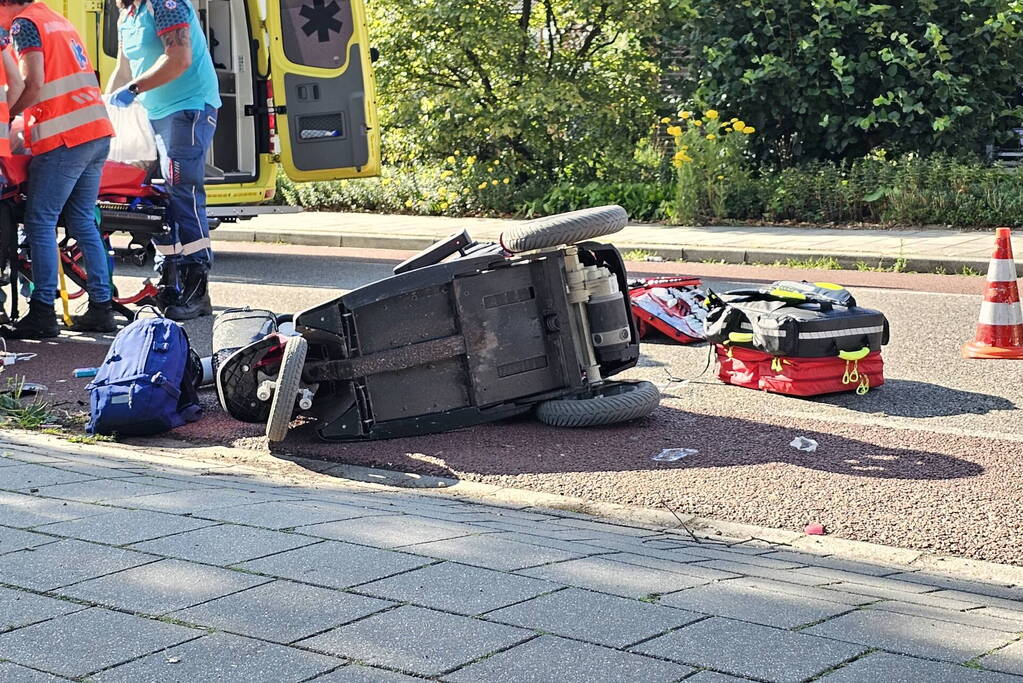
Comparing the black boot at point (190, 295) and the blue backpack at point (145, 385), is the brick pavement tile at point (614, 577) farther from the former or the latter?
the black boot at point (190, 295)

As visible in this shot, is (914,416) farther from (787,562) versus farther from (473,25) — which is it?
(473,25)

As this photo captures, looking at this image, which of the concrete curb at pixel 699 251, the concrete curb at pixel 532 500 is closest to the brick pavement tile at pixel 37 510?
the concrete curb at pixel 532 500

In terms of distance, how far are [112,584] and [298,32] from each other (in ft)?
30.8

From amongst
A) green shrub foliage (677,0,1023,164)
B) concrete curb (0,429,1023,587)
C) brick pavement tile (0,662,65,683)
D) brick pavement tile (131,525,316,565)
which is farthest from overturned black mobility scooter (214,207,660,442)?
green shrub foliage (677,0,1023,164)

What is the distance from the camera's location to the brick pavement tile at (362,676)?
9.28 ft

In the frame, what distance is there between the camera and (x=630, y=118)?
16328mm

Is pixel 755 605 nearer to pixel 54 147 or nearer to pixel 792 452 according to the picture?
pixel 792 452

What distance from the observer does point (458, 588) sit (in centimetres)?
341

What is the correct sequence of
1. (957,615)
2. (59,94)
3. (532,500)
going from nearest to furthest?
(957,615) < (532,500) < (59,94)

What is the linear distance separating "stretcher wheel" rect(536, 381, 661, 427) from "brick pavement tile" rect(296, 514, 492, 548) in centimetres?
199

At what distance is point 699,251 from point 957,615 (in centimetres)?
925

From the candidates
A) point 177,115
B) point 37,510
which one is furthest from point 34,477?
point 177,115

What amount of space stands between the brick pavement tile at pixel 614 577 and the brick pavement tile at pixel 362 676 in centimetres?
72

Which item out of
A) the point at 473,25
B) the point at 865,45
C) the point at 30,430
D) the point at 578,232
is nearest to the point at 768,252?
the point at 865,45
